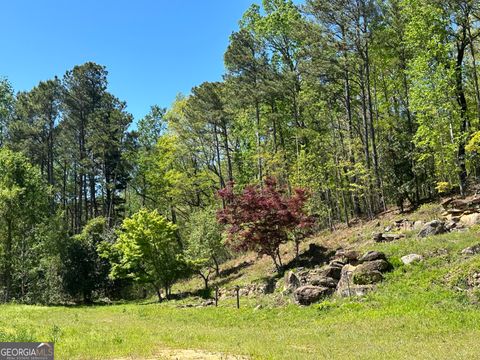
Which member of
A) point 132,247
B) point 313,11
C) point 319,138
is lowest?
point 132,247

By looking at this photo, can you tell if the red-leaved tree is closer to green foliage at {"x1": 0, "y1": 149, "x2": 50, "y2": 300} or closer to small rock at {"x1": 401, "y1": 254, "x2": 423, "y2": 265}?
small rock at {"x1": 401, "y1": 254, "x2": 423, "y2": 265}

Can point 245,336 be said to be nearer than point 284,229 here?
Yes

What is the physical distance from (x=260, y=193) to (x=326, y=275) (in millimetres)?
6908

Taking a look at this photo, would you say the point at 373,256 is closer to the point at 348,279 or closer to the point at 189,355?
the point at 348,279

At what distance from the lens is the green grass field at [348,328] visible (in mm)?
8305

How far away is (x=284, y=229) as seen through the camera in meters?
22.0

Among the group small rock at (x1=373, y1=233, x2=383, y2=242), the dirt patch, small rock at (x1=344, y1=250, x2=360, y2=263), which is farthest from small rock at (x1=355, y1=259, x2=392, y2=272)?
the dirt patch

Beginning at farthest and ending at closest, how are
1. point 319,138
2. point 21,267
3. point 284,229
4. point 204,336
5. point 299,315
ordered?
point 319,138 < point 21,267 < point 284,229 < point 299,315 < point 204,336

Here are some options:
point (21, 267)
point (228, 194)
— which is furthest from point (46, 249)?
point (228, 194)

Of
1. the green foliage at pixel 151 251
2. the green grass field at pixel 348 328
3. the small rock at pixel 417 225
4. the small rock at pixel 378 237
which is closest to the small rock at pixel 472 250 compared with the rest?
the green grass field at pixel 348 328

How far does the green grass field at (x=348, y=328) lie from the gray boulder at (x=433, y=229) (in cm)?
106

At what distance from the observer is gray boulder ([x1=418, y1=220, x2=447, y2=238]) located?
18203mm

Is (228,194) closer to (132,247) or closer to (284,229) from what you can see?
(284,229)

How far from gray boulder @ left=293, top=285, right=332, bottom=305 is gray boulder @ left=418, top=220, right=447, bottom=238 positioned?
225 inches
